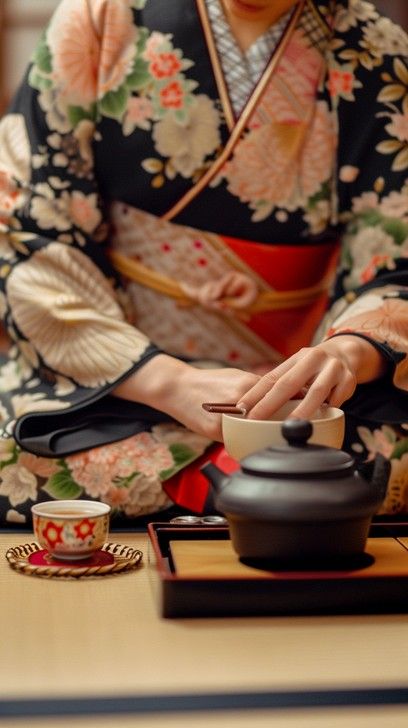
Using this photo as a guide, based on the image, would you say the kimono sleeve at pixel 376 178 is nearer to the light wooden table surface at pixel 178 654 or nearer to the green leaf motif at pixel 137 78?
the green leaf motif at pixel 137 78

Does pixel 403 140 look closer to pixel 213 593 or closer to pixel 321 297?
pixel 321 297

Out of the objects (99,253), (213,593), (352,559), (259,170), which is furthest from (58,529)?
(259,170)

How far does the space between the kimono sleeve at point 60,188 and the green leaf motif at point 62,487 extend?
15cm

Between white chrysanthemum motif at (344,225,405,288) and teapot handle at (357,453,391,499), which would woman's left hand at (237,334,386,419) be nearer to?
teapot handle at (357,453,391,499)

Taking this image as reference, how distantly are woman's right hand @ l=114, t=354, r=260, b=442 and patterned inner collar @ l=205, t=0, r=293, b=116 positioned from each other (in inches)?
19.2

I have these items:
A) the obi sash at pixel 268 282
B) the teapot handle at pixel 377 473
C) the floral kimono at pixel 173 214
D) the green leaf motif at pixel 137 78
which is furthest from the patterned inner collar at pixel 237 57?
the teapot handle at pixel 377 473

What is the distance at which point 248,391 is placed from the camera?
1610 millimetres

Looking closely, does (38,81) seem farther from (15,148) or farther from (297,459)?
(297,459)

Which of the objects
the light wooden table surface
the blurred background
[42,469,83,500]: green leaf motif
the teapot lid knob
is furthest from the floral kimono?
the blurred background

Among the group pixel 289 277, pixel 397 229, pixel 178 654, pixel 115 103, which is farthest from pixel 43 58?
pixel 178 654

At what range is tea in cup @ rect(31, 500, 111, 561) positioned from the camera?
58.1 inches

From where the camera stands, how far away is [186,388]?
1.81 metres

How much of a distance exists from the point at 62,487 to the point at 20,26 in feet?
9.20

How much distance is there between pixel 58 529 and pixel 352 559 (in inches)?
15.0
